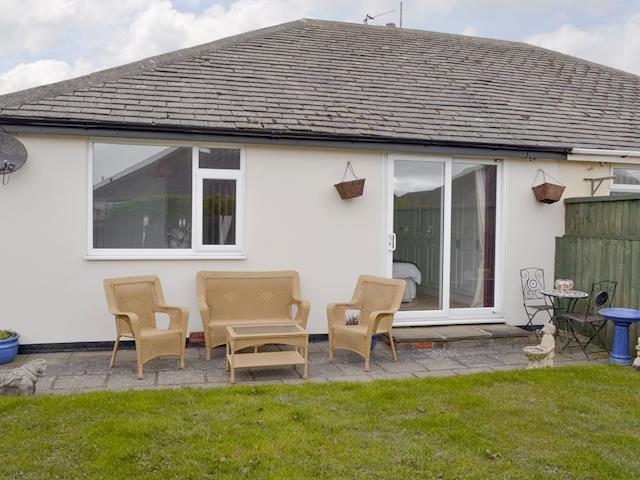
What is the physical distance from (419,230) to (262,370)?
132 inches

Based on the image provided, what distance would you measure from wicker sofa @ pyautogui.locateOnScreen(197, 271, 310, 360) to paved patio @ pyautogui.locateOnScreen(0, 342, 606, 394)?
52 centimetres

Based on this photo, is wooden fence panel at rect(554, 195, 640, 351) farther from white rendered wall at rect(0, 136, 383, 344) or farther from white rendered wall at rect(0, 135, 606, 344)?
white rendered wall at rect(0, 136, 383, 344)

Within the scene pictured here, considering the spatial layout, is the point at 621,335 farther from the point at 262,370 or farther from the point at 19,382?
the point at 19,382

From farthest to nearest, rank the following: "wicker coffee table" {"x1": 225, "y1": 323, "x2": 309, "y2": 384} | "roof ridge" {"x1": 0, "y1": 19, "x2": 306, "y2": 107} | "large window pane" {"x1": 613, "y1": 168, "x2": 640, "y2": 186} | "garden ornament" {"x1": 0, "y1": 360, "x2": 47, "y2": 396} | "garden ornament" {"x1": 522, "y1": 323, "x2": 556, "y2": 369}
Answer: "large window pane" {"x1": 613, "y1": 168, "x2": 640, "y2": 186} < "roof ridge" {"x1": 0, "y1": 19, "x2": 306, "y2": 107} < "garden ornament" {"x1": 522, "y1": 323, "x2": 556, "y2": 369} < "wicker coffee table" {"x1": 225, "y1": 323, "x2": 309, "y2": 384} < "garden ornament" {"x1": 0, "y1": 360, "x2": 47, "y2": 396}

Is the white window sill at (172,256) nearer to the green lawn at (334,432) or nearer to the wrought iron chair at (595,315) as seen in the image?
the green lawn at (334,432)

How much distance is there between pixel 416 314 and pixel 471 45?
736cm

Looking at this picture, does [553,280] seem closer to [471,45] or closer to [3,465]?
[471,45]

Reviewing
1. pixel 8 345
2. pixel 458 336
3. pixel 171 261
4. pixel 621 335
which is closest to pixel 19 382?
pixel 8 345

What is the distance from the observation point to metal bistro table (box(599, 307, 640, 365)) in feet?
20.8

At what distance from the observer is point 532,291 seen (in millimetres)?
8344

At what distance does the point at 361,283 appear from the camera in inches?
278

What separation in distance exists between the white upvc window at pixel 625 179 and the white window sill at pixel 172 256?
6094 mm

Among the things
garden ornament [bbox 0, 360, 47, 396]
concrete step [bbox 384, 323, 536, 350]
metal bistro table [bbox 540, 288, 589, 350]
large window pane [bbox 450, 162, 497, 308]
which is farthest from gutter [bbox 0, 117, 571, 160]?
garden ornament [bbox 0, 360, 47, 396]

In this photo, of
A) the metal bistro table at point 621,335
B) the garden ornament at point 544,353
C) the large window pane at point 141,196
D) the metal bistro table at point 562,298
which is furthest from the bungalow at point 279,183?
the garden ornament at point 544,353
